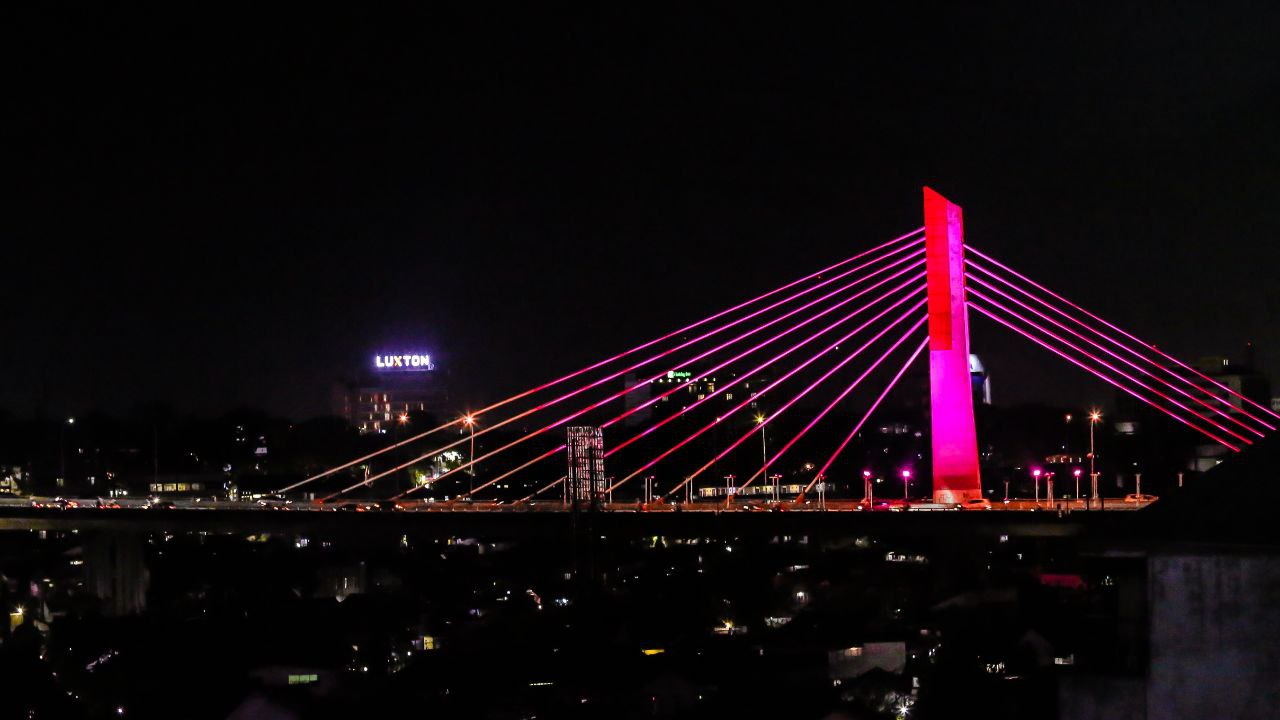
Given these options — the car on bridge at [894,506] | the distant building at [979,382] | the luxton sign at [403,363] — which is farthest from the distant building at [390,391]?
the car on bridge at [894,506]

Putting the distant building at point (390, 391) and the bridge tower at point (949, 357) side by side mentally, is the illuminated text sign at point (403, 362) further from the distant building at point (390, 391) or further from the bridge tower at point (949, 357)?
the bridge tower at point (949, 357)

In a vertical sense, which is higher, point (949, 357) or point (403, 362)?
point (403, 362)

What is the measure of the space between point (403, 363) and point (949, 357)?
127 m

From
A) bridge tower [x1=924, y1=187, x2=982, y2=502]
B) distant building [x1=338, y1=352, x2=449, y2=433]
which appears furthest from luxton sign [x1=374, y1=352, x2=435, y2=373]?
bridge tower [x1=924, y1=187, x2=982, y2=502]

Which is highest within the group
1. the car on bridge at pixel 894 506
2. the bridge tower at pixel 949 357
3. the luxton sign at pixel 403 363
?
the luxton sign at pixel 403 363

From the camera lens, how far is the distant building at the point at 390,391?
15475cm

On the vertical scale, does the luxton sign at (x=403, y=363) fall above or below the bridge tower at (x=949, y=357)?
above

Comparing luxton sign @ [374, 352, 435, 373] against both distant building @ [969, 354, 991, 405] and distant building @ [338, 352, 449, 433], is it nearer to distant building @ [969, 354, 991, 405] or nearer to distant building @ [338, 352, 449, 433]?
distant building @ [338, 352, 449, 433]

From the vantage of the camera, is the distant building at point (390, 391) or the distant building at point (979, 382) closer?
the distant building at point (979, 382)

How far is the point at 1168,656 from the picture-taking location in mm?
3320

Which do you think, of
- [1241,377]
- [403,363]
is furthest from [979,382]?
[403,363]

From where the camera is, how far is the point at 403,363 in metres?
156

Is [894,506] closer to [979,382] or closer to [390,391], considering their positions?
[979,382]

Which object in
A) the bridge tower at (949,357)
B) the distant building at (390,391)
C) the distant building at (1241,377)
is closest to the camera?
the bridge tower at (949,357)
